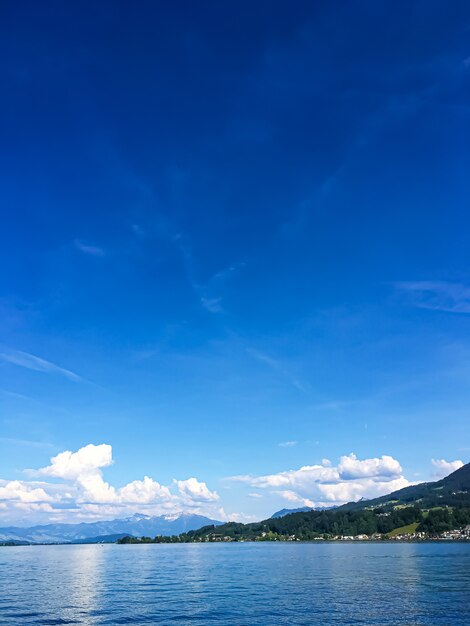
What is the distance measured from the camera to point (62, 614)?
74.4m

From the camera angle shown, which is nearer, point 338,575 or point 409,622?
point 409,622

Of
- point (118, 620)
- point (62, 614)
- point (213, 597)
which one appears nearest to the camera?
point (118, 620)

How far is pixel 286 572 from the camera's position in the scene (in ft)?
461

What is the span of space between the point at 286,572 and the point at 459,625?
85.8 meters

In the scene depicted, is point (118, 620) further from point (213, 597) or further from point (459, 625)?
point (459, 625)

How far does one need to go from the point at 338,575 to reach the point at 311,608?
5574cm

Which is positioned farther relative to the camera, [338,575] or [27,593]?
[338,575]

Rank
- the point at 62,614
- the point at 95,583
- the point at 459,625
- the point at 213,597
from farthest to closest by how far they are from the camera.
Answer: the point at 95,583 < the point at 213,597 < the point at 62,614 < the point at 459,625

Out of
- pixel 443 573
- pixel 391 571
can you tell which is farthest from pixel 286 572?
pixel 443 573

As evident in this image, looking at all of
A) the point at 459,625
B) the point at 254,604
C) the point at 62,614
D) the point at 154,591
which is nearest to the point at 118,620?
the point at 62,614

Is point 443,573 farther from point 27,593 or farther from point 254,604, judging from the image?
point 27,593

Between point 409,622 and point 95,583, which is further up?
point 95,583

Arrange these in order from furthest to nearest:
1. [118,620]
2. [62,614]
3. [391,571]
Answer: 1. [391,571]
2. [62,614]
3. [118,620]

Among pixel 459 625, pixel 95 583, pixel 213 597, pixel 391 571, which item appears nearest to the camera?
pixel 459 625
